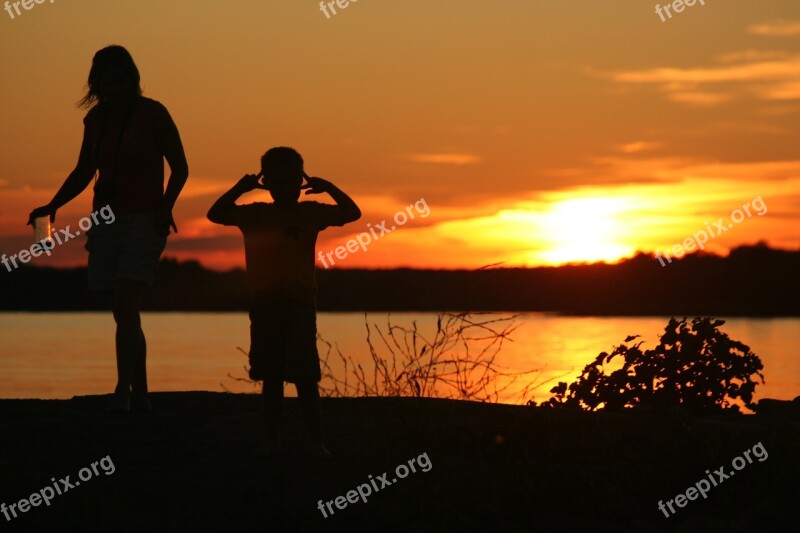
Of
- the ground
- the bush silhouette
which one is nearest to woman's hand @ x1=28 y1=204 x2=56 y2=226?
the ground

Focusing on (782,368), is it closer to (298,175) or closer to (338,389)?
A: (338,389)

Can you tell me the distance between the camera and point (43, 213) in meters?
8.59

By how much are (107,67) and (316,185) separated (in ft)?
7.59

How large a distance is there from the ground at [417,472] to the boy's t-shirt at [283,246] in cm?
104

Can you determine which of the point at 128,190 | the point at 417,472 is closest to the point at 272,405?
the point at 417,472

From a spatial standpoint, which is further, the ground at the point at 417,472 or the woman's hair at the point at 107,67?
the woman's hair at the point at 107,67

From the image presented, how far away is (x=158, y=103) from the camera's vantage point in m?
8.52

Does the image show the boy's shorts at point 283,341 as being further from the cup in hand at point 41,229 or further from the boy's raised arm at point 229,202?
the cup in hand at point 41,229

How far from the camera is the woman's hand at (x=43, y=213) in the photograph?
28.2 ft

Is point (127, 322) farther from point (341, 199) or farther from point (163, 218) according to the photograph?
point (341, 199)

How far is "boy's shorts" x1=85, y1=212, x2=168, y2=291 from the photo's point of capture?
26.9 ft

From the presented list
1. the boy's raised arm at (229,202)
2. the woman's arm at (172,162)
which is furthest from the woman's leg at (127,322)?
the boy's raised arm at (229,202)

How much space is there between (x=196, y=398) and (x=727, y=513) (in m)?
4.61

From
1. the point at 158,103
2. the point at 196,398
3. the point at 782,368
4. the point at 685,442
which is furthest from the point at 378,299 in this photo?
the point at 782,368
